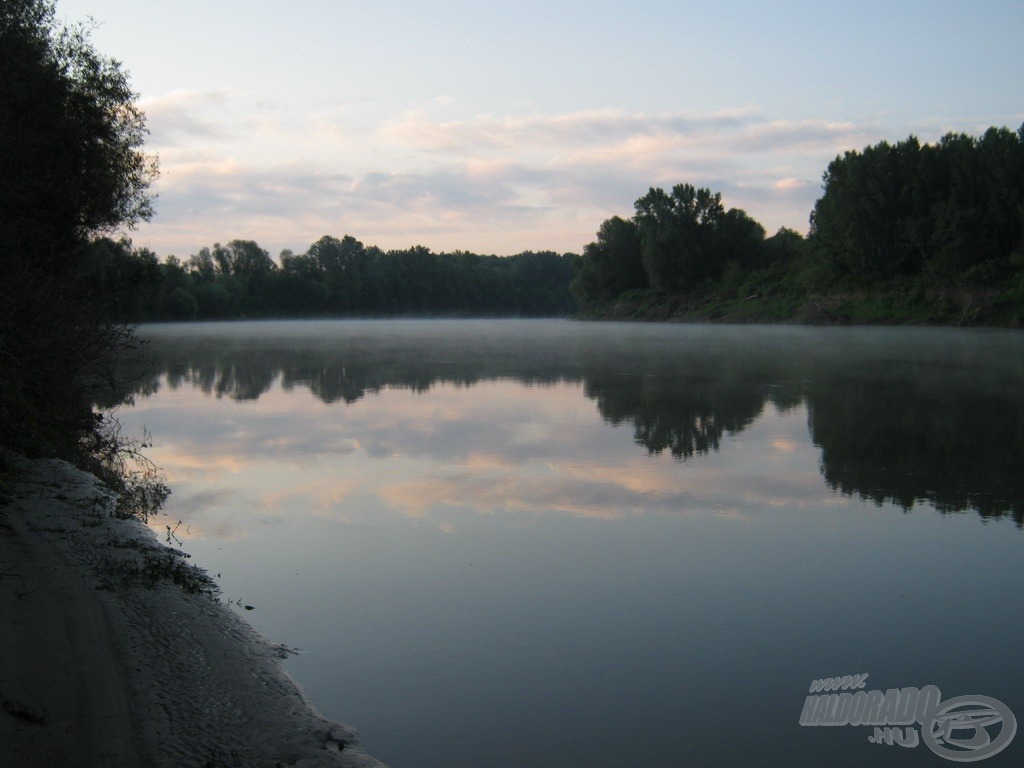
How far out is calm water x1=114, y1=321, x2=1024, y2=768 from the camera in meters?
5.04

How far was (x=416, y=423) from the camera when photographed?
55.8 feet

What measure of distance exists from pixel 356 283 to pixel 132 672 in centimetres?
16023

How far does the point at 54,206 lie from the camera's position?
703 inches

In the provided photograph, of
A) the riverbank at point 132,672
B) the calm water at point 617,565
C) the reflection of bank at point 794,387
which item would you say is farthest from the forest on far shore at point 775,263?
the riverbank at point 132,672

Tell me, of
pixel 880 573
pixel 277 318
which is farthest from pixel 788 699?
pixel 277 318

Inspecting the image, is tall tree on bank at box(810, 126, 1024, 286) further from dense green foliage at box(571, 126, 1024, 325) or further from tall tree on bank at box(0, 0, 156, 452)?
tall tree on bank at box(0, 0, 156, 452)

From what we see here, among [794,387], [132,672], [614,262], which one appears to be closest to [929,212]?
[614,262]

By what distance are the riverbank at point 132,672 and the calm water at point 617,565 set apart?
0.36m

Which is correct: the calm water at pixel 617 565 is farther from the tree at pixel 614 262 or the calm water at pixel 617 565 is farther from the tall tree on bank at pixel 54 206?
the tree at pixel 614 262

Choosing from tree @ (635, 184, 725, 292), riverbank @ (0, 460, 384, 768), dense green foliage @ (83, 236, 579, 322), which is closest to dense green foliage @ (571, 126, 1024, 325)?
tree @ (635, 184, 725, 292)

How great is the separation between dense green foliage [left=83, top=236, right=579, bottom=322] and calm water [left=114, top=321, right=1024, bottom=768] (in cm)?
10548

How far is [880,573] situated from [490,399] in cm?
1418

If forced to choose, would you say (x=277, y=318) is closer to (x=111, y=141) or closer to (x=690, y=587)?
(x=111, y=141)

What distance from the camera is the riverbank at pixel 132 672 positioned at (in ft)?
13.6
